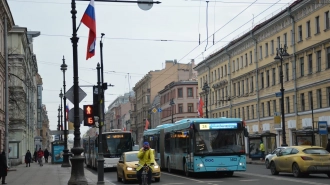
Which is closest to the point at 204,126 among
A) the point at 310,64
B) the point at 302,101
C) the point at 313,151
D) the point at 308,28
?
the point at 313,151

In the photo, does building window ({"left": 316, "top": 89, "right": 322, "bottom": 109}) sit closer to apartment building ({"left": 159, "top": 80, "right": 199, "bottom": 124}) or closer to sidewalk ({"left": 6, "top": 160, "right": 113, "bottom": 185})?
sidewalk ({"left": 6, "top": 160, "right": 113, "bottom": 185})

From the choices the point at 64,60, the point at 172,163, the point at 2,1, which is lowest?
the point at 172,163

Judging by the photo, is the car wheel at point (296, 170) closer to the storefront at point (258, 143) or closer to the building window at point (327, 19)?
the building window at point (327, 19)

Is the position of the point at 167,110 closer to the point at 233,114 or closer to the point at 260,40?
the point at 233,114

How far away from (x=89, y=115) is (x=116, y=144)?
58.9ft

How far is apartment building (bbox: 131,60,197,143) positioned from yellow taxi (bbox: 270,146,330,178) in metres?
82.8

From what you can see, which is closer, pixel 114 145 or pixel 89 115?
pixel 89 115

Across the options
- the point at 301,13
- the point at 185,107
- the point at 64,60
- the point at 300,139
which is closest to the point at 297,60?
the point at 301,13

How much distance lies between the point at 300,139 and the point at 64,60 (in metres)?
19.3

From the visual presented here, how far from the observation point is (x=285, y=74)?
5569 cm

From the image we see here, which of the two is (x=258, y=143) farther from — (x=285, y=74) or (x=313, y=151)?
(x=313, y=151)

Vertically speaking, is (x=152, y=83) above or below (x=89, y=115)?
above

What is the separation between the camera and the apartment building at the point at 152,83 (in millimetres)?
110938

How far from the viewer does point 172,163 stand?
3231 cm
